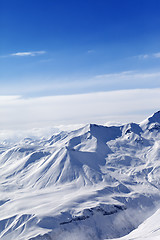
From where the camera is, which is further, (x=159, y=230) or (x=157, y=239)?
(x=159, y=230)

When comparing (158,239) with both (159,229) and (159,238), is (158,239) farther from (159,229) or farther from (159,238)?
(159,229)

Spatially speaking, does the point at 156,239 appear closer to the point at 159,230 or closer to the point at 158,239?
the point at 158,239

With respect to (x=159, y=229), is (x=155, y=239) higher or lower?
higher

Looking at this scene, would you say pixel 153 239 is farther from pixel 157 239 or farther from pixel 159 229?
pixel 159 229

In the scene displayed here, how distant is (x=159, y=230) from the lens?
193000 mm

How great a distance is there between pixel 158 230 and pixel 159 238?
2050 inches

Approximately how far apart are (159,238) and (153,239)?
20.2ft

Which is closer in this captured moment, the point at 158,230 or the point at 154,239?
the point at 154,239

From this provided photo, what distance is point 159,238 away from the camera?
5748 inches

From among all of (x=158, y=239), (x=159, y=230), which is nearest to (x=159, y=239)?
(x=158, y=239)

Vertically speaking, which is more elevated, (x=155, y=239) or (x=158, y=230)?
(x=155, y=239)

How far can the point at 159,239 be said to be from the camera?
143 meters

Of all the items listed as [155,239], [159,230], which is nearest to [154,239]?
[155,239]

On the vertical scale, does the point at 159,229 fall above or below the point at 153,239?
below
